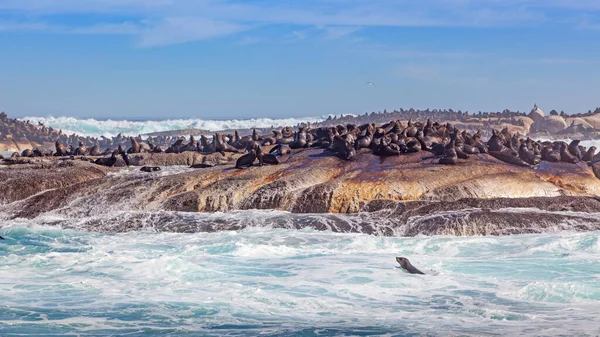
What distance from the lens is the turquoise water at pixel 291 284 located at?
10.2m

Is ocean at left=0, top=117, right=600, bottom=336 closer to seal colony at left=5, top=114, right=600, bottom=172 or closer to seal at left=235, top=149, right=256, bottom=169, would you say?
Result: seal at left=235, top=149, right=256, bottom=169

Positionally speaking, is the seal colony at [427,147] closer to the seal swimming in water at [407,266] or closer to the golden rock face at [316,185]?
the golden rock face at [316,185]

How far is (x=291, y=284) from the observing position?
12.6 meters

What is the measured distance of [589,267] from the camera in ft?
44.3

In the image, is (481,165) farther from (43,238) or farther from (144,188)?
(43,238)

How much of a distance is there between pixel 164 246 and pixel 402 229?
4.48 metres

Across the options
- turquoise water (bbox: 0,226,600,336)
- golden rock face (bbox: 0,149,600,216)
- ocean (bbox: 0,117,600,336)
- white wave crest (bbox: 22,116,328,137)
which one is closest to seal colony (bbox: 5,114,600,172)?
golden rock face (bbox: 0,149,600,216)

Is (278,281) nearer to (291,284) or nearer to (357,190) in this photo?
(291,284)

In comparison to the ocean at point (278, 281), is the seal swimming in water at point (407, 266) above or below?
above

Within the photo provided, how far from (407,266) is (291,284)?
6.23 feet

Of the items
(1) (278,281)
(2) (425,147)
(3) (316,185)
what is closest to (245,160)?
(3) (316,185)

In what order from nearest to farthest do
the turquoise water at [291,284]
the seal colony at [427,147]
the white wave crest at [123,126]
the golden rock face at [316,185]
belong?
the turquoise water at [291,284] < the golden rock face at [316,185] < the seal colony at [427,147] < the white wave crest at [123,126]

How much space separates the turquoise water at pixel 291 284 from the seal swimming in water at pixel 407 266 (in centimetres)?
24

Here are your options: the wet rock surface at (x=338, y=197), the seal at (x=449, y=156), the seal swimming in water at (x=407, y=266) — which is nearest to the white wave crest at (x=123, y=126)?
the wet rock surface at (x=338, y=197)
